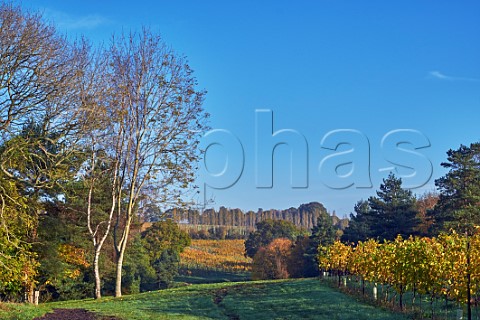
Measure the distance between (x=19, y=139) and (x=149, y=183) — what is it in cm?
1111

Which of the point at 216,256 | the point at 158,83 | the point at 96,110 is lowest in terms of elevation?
the point at 216,256

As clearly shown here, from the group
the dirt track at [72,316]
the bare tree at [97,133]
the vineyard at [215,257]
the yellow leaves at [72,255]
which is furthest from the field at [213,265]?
the dirt track at [72,316]

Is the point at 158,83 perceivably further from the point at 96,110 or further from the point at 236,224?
the point at 236,224

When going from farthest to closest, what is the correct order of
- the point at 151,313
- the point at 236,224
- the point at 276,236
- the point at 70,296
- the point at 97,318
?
the point at 236,224 → the point at 276,236 → the point at 70,296 → the point at 151,313 → the point at 97,318

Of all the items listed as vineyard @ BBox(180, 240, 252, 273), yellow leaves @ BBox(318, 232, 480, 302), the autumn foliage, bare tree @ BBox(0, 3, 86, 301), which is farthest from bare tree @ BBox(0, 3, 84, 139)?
vineyard @ BBox(180, 240, 252, 273)

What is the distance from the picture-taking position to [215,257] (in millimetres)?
101688

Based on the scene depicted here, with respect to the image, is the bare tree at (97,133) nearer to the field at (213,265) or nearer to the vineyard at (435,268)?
the vineyard at (435,268)

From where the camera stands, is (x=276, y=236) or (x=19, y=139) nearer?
(x=19, y=139)

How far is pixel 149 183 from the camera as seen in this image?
31.4 meters

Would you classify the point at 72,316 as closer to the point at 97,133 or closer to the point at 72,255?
the point at 97,133

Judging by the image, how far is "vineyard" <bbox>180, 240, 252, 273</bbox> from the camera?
9275cm

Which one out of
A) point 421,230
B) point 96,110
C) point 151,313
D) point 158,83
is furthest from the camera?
point 421,230

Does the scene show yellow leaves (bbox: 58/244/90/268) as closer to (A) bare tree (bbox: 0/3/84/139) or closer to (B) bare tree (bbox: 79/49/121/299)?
(B) bare tree (bbox: 79/49/121/299)

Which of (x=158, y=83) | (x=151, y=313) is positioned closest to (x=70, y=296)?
(x=158, y=83)
